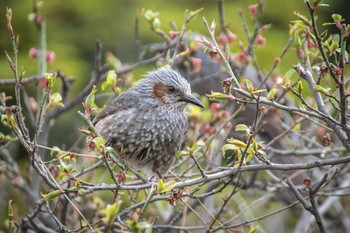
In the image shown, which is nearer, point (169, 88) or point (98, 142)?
point (98, 142)

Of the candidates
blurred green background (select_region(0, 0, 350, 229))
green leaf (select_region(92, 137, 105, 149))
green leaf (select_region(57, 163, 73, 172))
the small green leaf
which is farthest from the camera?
blurred green background (select_region(0, 0, 350, 229))

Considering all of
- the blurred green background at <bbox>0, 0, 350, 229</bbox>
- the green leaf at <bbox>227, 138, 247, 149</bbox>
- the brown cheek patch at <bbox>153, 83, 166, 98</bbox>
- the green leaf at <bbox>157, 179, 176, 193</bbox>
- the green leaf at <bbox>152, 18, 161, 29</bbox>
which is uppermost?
the green leaf at <bbox>152, 18, 161, 29</bbox>

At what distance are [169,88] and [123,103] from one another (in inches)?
12.5

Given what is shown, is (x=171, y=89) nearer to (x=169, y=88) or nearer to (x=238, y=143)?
(x=169, y=88)

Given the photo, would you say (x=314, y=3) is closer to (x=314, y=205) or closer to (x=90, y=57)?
(x=314, y=205)

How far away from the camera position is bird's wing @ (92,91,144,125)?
4086 mm

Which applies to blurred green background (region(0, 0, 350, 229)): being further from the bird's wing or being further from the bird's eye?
the bird's eye

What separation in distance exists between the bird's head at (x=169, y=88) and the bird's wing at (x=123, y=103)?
8 cm

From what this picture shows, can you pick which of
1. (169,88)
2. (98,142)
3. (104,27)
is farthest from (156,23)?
(104,27)

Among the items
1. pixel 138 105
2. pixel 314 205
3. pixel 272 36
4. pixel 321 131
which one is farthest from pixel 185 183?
pixel 272 36

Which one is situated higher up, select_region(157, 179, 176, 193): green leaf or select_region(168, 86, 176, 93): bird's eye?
select_region(157, 179, 176, 193): green leaf

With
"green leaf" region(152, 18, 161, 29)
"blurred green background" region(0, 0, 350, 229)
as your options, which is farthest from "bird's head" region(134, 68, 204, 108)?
"blurred green background" region(0, 0, 350, 229)

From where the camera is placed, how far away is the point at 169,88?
4.14 m

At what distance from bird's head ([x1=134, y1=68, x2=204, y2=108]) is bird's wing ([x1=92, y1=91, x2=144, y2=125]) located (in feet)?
0.26
